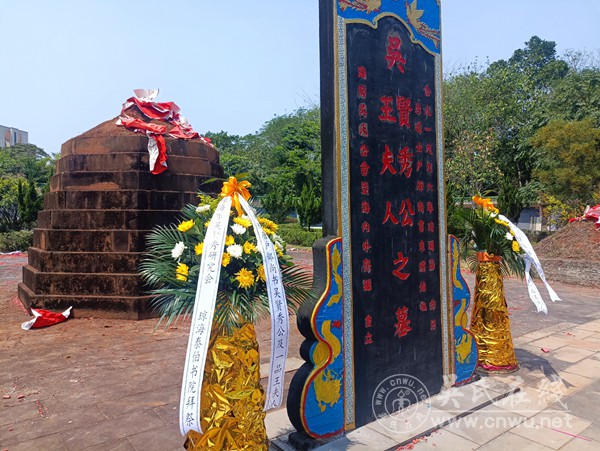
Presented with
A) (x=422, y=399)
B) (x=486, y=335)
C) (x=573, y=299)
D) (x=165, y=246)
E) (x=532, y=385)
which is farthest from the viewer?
(x=573, y=299)

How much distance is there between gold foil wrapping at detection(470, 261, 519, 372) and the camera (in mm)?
4992

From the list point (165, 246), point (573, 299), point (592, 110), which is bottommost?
point (573, 299)

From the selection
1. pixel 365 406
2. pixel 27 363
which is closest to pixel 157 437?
pixel 365 406

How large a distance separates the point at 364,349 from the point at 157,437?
66.5 inches

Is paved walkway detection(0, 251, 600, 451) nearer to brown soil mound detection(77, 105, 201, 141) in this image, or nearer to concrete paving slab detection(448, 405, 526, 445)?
concrete paving slab detection(448, 405, 526, 445)

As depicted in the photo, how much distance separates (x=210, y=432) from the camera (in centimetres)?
254

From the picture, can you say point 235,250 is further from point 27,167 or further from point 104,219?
point 27,167

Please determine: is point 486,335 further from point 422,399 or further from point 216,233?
point 216,233

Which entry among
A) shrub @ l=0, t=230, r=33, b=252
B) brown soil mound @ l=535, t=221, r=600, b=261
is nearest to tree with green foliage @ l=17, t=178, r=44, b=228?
shrub @ l=0, t=230, r=33, b=252

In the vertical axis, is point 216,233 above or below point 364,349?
above

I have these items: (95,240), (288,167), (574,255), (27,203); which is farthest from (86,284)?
(288,167)

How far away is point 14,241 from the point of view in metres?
19.2

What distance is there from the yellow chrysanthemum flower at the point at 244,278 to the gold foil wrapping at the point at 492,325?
3209mm

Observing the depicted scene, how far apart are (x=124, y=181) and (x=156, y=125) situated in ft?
3.87
